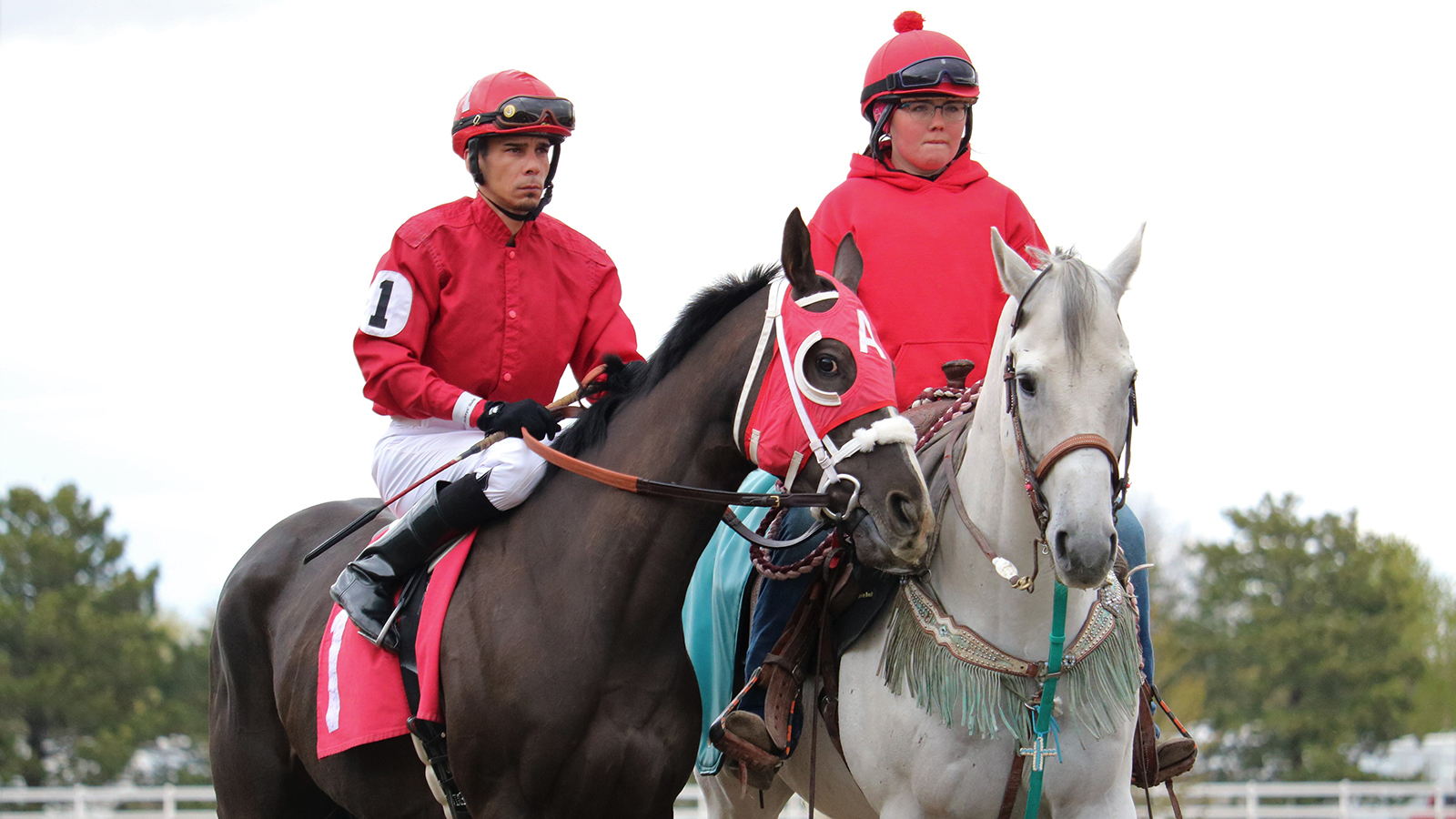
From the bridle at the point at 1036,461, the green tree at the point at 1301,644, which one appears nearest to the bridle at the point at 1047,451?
the bridle at the point at 1036,461

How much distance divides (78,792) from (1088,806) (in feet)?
59.1

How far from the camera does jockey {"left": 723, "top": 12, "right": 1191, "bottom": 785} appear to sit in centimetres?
502

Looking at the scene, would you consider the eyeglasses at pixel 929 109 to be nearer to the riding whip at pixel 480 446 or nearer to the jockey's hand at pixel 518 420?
the riding whip at pixel 480 446

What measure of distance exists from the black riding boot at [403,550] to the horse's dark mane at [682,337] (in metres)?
0.35

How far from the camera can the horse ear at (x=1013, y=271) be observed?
13.2ft

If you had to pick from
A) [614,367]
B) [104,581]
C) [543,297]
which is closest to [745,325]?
[614,367]

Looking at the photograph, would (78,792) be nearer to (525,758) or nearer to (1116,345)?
(525,758)

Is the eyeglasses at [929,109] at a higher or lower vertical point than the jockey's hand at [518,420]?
higher

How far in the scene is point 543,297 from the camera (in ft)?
17.1

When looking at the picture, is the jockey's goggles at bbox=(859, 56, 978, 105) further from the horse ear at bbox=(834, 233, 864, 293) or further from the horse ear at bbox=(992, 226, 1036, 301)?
the horse ear at bbox=(992, 226, 1036, 301)

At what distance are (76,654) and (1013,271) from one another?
3313 cm

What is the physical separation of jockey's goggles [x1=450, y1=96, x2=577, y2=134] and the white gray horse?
183cm

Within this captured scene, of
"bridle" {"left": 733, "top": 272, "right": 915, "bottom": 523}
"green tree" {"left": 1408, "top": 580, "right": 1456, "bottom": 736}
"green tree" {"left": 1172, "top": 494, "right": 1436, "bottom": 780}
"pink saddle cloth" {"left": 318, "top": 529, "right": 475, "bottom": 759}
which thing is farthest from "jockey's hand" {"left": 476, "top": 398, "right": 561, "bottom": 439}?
"green tree" {"left": 1408, "top": 580, "right": 1456, "bottom": 736}

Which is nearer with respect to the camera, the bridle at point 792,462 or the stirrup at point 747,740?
the bridle at point 792,462
